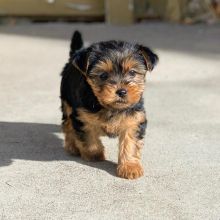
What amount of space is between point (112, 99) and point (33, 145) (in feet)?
4.21

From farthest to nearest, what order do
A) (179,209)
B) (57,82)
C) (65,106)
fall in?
(57,82) → (65,106) → (179,209)

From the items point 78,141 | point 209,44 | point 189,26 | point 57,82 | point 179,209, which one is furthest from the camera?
point 189,26

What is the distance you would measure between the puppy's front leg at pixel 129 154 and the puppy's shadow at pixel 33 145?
0.38 feet

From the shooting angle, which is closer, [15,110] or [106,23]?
[15,110]

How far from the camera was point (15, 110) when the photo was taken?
21.4 ft

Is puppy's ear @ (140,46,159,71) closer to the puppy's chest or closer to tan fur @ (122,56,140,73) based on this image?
tan fur @ (122,56,140,73)

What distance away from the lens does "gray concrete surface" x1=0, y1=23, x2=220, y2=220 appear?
4.23 metres

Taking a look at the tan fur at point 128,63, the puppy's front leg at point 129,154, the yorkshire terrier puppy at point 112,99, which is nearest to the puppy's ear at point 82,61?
the yorkshire terrier puppy at point 112,99

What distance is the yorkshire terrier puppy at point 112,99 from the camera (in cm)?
450

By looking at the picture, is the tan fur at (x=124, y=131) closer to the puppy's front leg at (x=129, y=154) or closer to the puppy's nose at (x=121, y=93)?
the puppy's front leg at (x=129, y=154)

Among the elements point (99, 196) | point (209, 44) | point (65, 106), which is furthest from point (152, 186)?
point (209, 44)

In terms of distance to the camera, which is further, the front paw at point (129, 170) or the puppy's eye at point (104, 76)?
the front paw at point (129, 170)

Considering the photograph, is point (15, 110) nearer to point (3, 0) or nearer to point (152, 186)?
point (152, 186)

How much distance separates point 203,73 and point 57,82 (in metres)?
1.81
